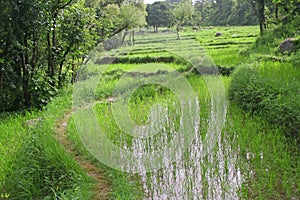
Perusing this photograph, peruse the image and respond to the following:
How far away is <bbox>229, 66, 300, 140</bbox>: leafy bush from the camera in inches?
156

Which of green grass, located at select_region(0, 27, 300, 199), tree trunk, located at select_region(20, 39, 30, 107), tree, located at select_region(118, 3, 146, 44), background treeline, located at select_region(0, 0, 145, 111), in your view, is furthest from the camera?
tree, located at select_region(118, 3, 146, 44)

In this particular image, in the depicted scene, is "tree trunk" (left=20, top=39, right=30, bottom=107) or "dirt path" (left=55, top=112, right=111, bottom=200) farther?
"tree trunk" (left=20, top=39, right=30, bottom=107)

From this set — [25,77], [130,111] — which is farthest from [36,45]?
[130,111]

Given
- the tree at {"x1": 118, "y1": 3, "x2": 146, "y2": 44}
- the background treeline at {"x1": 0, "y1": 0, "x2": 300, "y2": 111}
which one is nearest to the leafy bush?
the background treeline at {"x1": 0, "y1": 0, "x2": 300, "y2": 111}

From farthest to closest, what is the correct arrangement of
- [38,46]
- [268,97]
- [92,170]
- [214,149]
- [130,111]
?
1. [38,46]
2. [130,111]
3. [268,97]
4. [214,149]
5. [92,170]

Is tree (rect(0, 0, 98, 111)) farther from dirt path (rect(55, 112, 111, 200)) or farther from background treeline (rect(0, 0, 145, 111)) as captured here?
dirt path (rect(55, 112, 111, 200))

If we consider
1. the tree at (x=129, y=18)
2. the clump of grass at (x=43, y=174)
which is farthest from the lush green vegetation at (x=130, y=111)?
the tree at (x=129, y=18)

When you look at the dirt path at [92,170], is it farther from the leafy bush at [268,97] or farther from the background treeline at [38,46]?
the leafy bush at [268,97]

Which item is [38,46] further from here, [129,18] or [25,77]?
[129,18]

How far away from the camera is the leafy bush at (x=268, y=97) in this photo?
3.97 m

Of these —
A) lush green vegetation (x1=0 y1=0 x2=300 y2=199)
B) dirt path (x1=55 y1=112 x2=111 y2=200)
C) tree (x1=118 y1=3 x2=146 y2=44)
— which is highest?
tree (x1=118 y1=3 x2=146 y2=44)

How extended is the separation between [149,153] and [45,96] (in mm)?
3744

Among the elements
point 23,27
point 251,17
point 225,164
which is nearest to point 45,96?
point 23,27

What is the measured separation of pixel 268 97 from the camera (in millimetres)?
4609
